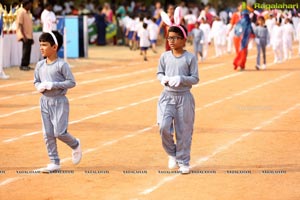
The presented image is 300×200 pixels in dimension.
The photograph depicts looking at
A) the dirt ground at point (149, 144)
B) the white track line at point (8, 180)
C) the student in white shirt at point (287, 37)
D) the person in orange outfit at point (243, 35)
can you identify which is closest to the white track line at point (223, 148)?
the dirt ground at point (149, 144)

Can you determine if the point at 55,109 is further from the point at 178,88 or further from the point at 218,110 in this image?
the point at 218,110

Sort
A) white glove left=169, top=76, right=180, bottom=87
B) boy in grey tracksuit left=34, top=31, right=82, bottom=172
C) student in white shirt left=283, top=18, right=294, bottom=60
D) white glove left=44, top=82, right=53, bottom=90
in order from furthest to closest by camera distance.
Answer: student in white shirt left=283, top=18, right=294, bottom=60 < boy in grey tracksuit left=34, top=31, right=82, bottom=172 < white glove left=44, top=82, right=53, bottom=90 < white glove left=169, top=76, right=180, bottom=87

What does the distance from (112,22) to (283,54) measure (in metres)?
13.5

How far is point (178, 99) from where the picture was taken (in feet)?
38.9

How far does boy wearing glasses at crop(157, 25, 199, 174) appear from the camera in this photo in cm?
1182

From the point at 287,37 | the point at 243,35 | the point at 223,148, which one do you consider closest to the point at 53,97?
the point at 223,148

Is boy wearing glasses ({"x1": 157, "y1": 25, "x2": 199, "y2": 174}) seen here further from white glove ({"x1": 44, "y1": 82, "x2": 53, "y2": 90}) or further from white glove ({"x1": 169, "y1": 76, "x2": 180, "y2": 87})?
white glove ({"x1": 44, "y1": 82, "x2": 53, "y2": 90})

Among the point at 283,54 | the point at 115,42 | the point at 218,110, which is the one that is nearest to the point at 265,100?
the point at 218,110

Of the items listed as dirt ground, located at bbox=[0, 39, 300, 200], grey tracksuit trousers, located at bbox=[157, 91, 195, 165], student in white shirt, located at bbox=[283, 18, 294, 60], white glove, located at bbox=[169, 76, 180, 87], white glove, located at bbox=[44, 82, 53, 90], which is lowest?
student in white shirt, located at bbox=[283, 18, 294, 60]

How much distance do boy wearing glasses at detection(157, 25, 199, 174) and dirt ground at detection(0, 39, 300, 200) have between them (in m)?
0.36

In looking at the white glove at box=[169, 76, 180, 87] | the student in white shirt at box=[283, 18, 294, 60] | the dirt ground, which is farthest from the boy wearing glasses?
the student in white shirt at box=[283, 18, 294, 60]

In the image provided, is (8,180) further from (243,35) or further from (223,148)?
(243,35)

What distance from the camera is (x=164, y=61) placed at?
1198cm

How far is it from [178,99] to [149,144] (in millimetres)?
2577
